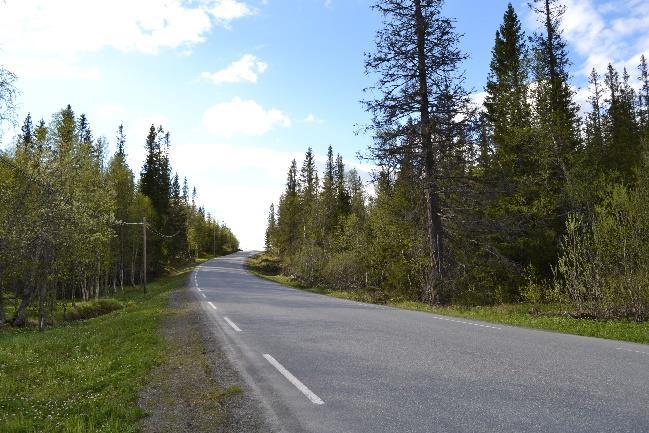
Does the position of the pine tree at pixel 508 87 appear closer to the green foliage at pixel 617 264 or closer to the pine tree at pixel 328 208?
the green foliage at pixel 617 264

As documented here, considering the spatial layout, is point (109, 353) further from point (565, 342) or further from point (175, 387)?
point (565, 342)

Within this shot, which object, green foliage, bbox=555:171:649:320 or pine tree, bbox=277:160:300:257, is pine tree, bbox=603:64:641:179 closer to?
green foliage, bbox=555:171:649:320

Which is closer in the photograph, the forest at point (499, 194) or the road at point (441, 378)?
the road at point (441, 378)

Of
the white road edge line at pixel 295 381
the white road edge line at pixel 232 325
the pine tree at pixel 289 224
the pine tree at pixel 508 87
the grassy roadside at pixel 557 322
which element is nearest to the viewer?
the white road edge line at pixel 295 381

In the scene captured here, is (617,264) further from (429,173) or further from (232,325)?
(232,325)

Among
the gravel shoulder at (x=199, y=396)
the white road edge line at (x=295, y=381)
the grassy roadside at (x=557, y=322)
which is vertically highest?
the white road edge line at (x=295, y=381)

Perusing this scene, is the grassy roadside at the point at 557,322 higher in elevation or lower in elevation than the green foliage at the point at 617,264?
lower

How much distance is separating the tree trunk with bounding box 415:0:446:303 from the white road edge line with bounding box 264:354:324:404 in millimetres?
13085

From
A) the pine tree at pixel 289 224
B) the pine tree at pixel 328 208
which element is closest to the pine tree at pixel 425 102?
the pine tree at pixel 328 208

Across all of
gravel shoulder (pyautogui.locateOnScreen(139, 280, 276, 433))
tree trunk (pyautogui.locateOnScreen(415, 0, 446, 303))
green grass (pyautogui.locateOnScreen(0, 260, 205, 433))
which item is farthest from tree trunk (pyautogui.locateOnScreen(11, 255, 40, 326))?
tree trunk (pyautogui.locateOnScreen(415, 0, 446, 303))

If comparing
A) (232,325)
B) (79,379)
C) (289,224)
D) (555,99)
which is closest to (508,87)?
(555,99)

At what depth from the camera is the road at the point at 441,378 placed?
4.61 metres

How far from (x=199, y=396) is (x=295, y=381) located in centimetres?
126

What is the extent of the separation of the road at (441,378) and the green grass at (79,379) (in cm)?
166
